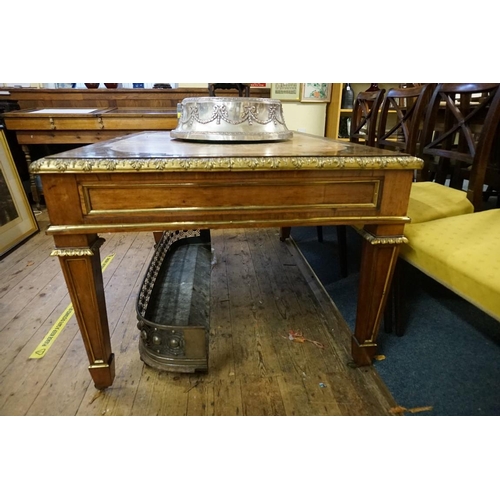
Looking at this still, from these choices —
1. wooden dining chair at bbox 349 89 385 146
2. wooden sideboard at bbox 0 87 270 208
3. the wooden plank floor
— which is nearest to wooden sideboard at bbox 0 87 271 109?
wooden sideboard at bbox 0 87 270 208

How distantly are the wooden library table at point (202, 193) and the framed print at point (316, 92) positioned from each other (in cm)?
233

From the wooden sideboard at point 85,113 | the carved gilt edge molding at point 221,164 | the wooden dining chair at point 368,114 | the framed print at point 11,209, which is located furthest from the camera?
the wooden sideboard at point 85,113

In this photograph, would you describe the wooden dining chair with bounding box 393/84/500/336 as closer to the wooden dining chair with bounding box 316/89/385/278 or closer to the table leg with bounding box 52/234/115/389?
the wooden dining chair with bounding box 316/89/385/278

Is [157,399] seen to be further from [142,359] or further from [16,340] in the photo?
[16,340]

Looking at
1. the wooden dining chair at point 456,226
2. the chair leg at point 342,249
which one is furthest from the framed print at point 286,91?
the chair leg at point 342,249

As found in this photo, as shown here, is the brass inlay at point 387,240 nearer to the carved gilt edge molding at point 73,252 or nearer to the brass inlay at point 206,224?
the brass inlay at point 206,224

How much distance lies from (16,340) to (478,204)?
5.90ft

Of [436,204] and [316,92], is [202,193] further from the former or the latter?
[316,92]

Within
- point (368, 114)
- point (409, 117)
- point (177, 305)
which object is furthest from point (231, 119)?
point (368, 114)

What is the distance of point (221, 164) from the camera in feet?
2.42

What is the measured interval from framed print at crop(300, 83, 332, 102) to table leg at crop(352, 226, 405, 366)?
7.72 feet

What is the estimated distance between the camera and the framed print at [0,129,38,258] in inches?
81.5

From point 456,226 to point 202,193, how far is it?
78 cm

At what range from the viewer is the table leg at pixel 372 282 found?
2.93 ft
